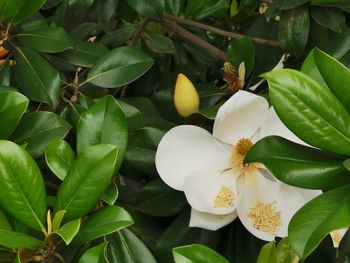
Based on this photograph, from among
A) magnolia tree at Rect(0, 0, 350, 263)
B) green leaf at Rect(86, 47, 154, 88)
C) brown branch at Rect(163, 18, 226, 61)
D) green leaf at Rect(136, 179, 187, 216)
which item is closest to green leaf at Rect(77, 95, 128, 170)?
magnolia tree at Rect(0, 0, 350, 263)

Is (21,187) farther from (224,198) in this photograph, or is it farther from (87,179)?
(224,198)

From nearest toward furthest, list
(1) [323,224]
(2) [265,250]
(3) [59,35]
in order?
1. (1) [323,224]
2. (2) [265,250]
3. (3) [59,35]

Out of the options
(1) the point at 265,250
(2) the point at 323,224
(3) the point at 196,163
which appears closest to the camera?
(2) the point at 323,224

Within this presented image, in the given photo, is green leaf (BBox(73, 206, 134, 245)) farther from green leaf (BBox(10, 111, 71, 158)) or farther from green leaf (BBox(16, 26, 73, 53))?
green leaf (BBox(16, 26, 73, 53))

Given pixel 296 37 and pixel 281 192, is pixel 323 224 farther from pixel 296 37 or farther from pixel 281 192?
pixel 296 37

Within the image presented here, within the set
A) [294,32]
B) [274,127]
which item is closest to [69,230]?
[274,127]

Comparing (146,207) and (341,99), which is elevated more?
(341,99)

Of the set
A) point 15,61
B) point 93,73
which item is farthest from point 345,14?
point 15,61
